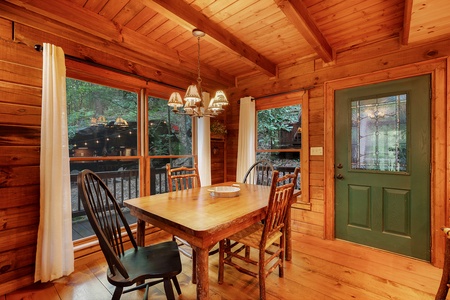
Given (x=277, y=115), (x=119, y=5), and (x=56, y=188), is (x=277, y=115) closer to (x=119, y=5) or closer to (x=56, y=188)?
(x=119, y=5)

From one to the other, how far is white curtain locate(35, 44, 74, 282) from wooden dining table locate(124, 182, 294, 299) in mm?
765

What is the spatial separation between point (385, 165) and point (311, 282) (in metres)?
1.63

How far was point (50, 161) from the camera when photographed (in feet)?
6.60

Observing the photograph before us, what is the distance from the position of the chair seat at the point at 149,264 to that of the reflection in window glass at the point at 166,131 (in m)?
1.66

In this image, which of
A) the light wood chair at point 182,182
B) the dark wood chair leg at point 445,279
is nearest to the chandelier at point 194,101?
the light wood chair at point 182,182

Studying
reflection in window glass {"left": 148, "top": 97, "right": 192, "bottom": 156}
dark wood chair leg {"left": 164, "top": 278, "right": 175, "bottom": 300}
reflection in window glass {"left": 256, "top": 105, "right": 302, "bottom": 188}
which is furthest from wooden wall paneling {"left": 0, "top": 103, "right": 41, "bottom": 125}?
reflection in window glass {"left": 256, "top": 105, "right": 302, "bottom": 188}

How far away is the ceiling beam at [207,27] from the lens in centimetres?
184

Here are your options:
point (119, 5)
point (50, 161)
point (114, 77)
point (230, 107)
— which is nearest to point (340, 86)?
point (230, 107)

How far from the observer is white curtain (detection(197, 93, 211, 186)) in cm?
346

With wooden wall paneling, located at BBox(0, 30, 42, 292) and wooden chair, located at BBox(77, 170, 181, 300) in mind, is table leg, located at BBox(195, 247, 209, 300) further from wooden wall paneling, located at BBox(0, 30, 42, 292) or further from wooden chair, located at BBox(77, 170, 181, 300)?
wooden wall paneling, located at BBox(0, 30, 42, 292)

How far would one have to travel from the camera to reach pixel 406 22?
1952mm

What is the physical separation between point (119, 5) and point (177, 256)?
2305 millimetres

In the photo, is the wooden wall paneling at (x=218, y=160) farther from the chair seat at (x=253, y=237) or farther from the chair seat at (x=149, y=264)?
the chair seat at (x=149, y=264)

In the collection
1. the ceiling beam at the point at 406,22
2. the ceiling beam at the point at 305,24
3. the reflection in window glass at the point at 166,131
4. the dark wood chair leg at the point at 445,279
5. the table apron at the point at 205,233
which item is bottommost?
the dark wood chair leg at the point at 445,279
